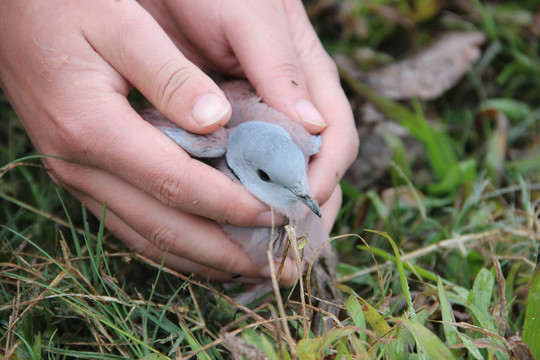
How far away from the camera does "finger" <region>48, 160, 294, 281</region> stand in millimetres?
2801

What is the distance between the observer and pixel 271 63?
298cm

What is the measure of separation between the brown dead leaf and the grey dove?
2194 mm

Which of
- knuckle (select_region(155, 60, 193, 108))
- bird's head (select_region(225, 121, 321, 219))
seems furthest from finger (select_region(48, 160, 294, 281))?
knuckle (select_region(155, 60, 193, 108))

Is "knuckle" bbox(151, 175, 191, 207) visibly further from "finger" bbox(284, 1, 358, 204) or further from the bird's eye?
"finger" bbox(284, 1, 358, 204)

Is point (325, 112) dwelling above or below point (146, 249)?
above

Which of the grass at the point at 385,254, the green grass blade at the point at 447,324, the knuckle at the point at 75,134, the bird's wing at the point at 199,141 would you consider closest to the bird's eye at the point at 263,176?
the bird's wing at the point at 199,141

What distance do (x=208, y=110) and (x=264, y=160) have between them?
1.27 feet

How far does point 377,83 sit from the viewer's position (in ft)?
16.2

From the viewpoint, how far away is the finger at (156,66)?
2.63m

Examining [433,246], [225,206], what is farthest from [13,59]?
[433,246]

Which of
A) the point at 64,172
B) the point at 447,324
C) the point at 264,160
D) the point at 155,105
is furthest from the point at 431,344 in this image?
the point at 64,172

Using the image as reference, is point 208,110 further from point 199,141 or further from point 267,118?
point 267,118

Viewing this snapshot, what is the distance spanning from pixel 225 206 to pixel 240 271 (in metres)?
0.47

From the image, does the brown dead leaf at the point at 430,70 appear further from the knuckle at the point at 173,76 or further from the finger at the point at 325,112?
the knuckle at the point at 173,76
